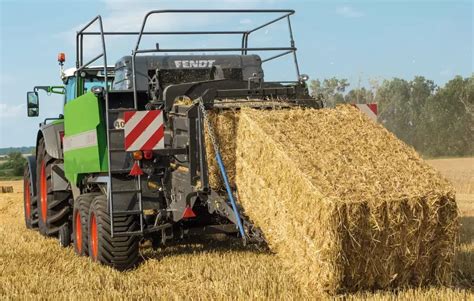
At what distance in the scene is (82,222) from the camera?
27.0 feet

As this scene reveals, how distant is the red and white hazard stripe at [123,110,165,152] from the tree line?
40.8 meters

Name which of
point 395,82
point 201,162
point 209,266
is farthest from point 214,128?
point 395,82

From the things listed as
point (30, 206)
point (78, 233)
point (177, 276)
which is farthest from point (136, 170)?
point (30, 206)

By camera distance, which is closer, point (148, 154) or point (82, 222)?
point (148, 154)

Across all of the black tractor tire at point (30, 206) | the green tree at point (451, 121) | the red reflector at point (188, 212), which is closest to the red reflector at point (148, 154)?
the red reflector at point (188, 212)

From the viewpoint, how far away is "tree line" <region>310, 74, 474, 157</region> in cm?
5253

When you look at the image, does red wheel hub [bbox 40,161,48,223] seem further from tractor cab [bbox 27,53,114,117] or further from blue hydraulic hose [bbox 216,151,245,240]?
blue hydraulic hose [bbox 216,151,245,240]

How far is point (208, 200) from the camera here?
679 centimetres

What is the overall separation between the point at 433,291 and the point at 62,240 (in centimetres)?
566

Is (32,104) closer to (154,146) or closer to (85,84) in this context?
(85,84)

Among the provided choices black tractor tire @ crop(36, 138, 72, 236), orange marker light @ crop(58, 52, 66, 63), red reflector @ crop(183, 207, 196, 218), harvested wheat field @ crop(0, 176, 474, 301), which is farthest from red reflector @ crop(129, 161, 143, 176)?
orange marker light @ crop(58, 52, 66, 63)

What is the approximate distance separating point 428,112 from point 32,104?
4946cm

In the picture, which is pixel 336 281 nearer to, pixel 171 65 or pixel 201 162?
pixel 201 162

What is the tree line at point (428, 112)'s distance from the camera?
172ft
